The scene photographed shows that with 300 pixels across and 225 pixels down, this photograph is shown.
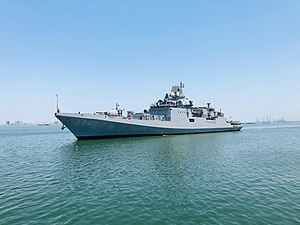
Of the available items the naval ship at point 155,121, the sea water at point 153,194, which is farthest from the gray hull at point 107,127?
the sea water at point 153,194

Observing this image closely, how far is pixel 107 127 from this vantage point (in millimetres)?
36406

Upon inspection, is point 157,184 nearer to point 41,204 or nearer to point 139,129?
point 41,204

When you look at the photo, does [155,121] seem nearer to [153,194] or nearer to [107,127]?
[107,127]

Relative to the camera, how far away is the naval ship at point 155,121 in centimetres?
3494

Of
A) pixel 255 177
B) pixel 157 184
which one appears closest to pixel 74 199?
pixel 157 184

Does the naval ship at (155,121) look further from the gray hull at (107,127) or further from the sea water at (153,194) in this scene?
the sea water at (153,194)

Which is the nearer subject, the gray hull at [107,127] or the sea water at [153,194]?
the sea water at [153,194]

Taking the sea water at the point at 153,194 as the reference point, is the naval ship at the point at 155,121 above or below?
above

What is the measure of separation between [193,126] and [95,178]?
41.2 m

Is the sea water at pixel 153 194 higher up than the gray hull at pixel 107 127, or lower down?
lower down

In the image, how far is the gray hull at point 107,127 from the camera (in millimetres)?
34094

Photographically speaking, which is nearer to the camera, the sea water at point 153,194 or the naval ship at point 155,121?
the sea water at point 153,194

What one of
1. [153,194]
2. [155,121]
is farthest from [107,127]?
[153,194]

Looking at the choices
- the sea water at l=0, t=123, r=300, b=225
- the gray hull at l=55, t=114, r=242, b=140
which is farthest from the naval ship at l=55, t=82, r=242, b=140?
the sea water at l=0, t=123, r=300, b=225
